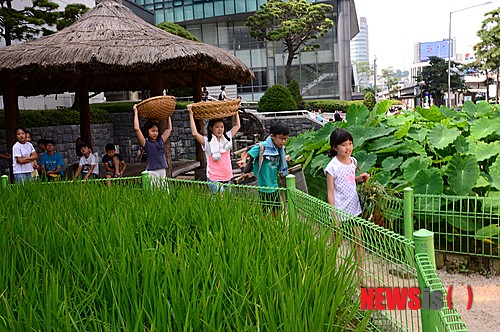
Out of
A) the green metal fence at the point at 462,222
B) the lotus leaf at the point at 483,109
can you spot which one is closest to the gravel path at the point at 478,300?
the green metal fence at the point at 462,222

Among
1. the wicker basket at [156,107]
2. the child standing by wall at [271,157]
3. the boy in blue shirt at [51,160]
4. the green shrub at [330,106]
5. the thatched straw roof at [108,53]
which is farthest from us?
the green shrub at [330,106]

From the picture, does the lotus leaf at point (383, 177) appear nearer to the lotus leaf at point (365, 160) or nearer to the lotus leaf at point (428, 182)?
the lotus leaf at point (365, 160)

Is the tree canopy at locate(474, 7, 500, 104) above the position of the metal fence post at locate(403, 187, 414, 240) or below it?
above

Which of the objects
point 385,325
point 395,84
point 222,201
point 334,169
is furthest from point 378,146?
point 395,84

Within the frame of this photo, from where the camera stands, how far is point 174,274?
1.88m

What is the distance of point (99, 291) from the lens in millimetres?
2021

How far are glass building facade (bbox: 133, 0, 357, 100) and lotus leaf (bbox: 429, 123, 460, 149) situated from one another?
30.0m

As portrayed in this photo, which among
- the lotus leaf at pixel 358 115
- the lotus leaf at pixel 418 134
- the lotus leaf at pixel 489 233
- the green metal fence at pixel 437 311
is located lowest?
the lotus leaf at pixel 489 233

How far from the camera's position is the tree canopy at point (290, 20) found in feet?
96.3

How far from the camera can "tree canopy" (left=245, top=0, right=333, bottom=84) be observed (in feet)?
96.3

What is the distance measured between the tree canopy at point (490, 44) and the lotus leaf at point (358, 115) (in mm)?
31611

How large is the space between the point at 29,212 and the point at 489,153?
14.3ft

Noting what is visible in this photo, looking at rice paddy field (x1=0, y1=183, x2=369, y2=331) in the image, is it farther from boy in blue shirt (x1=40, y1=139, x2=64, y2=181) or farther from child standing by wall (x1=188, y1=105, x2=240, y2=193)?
boy in blue shirt (x1=40, y1=139, x2=64, y2=181)

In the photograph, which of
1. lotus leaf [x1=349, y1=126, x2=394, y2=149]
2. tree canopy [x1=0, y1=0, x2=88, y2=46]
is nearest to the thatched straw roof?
lotus leaf [x1=349, y1=126, x2=394, y2=149]
